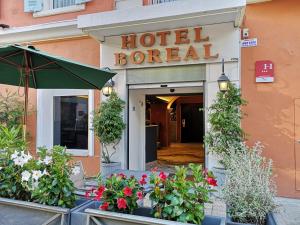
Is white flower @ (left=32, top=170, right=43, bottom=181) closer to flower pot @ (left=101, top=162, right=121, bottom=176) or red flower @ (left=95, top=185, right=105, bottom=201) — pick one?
red flower @ (left=95, top=185, right=105, bottom=201)

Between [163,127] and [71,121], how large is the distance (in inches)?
300

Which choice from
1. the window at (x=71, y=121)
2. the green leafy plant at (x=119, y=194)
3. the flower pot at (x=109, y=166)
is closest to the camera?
the green leafy plant at (x=119, y=194)

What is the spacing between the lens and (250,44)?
19.9ft

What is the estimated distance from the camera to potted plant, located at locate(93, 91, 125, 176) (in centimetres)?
663

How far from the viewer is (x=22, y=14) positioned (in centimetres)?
841

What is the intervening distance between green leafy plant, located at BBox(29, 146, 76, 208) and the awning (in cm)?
391

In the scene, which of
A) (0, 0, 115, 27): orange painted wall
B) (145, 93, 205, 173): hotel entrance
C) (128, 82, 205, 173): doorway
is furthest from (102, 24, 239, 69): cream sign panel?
(145, 93, 205, 173): hotel entrance

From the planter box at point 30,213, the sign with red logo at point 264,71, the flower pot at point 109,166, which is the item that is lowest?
the flower pot at point 109,166

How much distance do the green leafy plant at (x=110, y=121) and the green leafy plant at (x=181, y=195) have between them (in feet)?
13.7

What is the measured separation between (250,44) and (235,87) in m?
1.01

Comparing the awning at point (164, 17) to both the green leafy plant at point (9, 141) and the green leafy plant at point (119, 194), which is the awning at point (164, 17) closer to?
the green leafy plant at point (9, 141)

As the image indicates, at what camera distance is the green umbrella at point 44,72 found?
353 cm

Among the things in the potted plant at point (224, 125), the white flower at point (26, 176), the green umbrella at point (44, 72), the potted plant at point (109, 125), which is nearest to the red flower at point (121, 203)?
the white flower at point (26, 176)

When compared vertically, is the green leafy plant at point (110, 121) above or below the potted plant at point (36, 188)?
above
